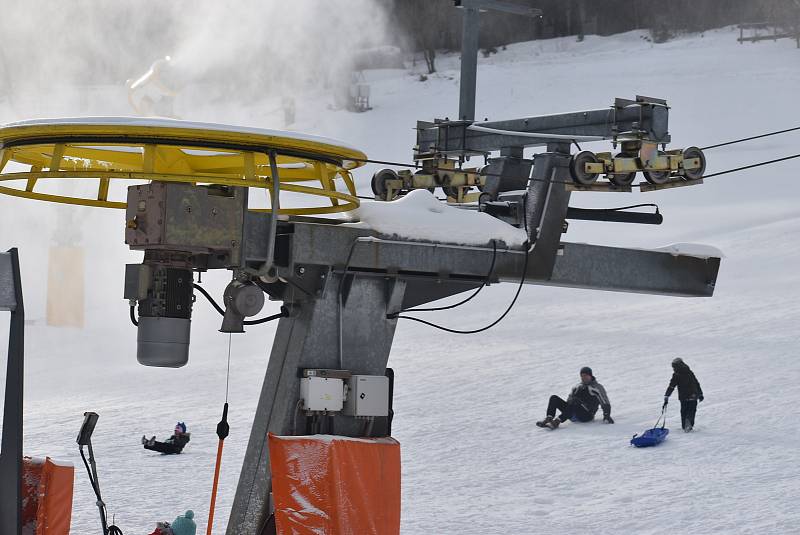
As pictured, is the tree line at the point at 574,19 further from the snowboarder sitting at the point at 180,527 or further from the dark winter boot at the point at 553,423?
the snowboarder sitting at the point at 180,527

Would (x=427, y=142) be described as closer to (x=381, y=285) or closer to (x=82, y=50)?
(x=381, y=285)

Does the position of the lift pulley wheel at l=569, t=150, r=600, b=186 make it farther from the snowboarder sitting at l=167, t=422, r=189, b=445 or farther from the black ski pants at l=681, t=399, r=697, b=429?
the snowboarder sitting at l=167, t=422, r=189, b=445

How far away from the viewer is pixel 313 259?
7.50 meters

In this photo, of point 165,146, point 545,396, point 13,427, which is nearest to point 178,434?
point 545,396

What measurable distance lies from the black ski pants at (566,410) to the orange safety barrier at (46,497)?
9.19m

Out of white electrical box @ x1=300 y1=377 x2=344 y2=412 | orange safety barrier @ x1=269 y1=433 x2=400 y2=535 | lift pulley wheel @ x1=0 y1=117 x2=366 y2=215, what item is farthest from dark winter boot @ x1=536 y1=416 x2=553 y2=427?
lift pulley wheel @ x1=0 y1=117 x2=366 y2=215

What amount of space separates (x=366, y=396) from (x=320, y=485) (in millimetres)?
754

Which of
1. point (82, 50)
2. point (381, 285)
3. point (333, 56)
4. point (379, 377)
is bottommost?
point (379, 377)

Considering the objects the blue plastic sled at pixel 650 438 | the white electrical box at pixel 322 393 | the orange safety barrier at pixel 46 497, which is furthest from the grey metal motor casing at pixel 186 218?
the blue plastic sled at pixel 650 438

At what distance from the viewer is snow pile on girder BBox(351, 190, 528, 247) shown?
25.7 feet

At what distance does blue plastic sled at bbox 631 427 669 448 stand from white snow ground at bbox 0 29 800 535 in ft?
0.34

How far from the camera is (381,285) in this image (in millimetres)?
8023

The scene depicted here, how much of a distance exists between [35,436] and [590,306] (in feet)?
38.5

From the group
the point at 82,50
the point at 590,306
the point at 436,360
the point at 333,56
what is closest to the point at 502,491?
the point at 436,360
